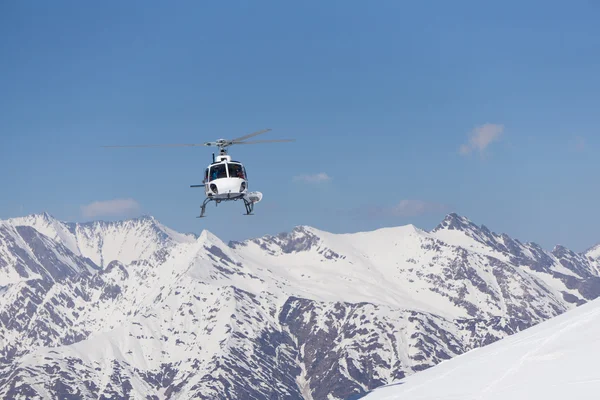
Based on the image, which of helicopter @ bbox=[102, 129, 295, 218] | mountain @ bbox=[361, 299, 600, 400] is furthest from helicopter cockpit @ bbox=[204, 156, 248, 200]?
mountain @ bbox=[361, 299, 600, 400]

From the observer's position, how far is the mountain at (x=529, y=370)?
59.4m

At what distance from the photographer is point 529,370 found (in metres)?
65.9

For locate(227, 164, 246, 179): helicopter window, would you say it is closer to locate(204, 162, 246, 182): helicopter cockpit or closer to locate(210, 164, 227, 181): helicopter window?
locate(204, 162, 246, 182): helicopter cockpit

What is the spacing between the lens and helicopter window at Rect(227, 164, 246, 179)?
105 m

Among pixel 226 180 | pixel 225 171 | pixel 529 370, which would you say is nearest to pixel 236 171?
pixel 225 171

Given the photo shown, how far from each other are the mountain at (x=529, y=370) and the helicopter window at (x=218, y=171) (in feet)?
107

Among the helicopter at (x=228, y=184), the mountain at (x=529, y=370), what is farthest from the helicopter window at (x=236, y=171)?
the mountain at (x=529, y=370)

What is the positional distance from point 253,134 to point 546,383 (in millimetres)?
45387

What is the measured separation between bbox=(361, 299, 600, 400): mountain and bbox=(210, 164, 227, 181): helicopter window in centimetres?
3260

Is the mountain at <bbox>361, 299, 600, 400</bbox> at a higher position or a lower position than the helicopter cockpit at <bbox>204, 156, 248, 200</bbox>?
lower

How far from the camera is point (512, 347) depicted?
3051 inches

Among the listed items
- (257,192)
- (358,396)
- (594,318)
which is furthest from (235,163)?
(594,318)

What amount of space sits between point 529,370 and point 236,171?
4887cm

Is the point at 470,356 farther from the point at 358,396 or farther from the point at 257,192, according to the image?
the point at 257,192
